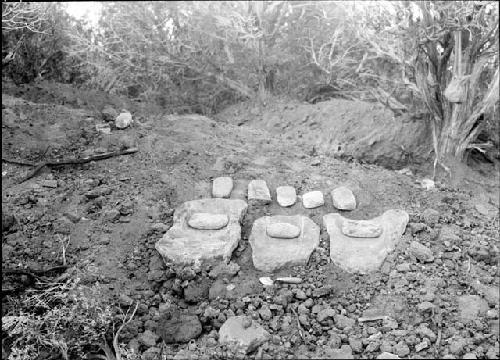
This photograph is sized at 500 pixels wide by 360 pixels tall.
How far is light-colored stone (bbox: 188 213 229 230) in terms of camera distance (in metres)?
2.98

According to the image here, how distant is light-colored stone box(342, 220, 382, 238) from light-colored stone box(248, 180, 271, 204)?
21.4 inches

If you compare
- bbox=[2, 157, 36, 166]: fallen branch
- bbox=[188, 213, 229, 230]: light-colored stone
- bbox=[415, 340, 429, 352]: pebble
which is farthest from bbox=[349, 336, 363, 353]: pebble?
bbox=[2, 157, 36, 166]: fallen branch

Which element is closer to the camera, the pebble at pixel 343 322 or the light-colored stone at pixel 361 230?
the pebble at pixel 343 322

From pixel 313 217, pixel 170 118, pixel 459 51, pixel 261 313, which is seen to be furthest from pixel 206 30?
pixel 261 313

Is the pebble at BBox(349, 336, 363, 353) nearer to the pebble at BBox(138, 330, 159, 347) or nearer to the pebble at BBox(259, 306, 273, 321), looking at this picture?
the pebble at BBox(259, 306, 273, 321)

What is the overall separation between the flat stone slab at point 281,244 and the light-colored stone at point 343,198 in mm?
240

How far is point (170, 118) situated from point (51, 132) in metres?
0.99

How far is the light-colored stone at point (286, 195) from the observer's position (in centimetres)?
325

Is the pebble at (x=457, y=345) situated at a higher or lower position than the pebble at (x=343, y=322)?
higher

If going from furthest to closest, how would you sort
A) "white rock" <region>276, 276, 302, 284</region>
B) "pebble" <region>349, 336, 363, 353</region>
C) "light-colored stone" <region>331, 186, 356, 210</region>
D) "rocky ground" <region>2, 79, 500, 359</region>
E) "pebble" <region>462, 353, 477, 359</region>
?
"light-colored stone" <region>331, 186, 356, 210</region> → "white rock" <region>276, 276, 302, 284</region> → "rocky ground" <region>2, 79, 500, 359</region> → "pebble" <region>349, 336, 363, 353</region> → "pebble" <region>462, 353, 477, 359</region>

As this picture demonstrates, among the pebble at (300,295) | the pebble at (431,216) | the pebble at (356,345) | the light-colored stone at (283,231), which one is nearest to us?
the pebble at (356,345)

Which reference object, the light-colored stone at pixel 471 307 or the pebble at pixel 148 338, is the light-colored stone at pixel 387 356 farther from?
the pebble at pixel 148 338

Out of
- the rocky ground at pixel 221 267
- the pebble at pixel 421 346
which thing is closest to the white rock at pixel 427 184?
the rocky ground at pixel 221 267

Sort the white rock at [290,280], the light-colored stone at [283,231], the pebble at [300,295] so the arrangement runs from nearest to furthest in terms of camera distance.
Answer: the pebble at [300,295], the white rock at [290,280], the light-colored stone at [283,231]
